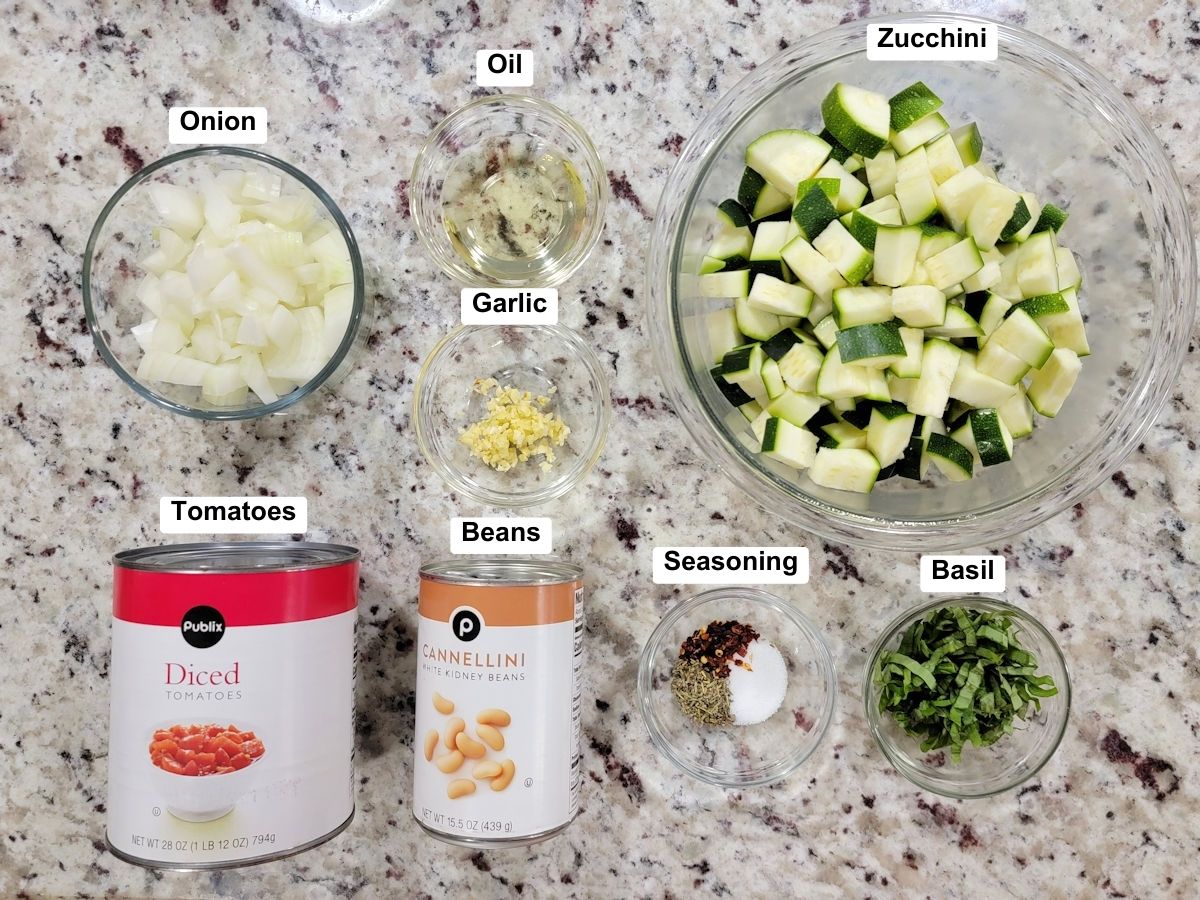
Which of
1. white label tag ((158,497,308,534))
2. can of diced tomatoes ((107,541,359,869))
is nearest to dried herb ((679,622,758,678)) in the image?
can of diced tomatoes ((107,541,359,869))

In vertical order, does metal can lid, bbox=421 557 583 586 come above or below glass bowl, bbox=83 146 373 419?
below

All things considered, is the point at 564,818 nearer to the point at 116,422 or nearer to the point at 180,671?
the point at 180,671

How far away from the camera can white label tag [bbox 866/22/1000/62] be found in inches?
41.9

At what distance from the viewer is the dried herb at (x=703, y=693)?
45.3 inches

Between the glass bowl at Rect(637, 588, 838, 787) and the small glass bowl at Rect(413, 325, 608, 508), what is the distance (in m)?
0.25

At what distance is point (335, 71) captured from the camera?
3.93 feet

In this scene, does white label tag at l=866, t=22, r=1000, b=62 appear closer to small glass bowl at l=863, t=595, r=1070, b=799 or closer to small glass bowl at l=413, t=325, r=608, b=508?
small glass bowl at l=413, t=325, r=608, b=508

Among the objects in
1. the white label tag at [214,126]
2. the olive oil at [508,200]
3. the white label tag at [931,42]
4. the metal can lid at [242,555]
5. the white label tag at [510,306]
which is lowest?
the metal can lid at [242,555]

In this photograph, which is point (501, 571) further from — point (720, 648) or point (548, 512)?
point (720, 648)

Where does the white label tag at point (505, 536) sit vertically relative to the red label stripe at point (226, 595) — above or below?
above

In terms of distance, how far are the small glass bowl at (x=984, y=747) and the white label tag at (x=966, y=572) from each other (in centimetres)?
2

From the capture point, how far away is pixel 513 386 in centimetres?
121

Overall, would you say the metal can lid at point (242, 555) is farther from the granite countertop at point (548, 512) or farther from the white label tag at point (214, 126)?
the white label tag at point (214, 126)

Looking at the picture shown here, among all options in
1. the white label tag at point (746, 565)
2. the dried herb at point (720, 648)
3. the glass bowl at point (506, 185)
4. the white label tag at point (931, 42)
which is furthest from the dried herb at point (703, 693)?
the white label tag at point (931, 42)
